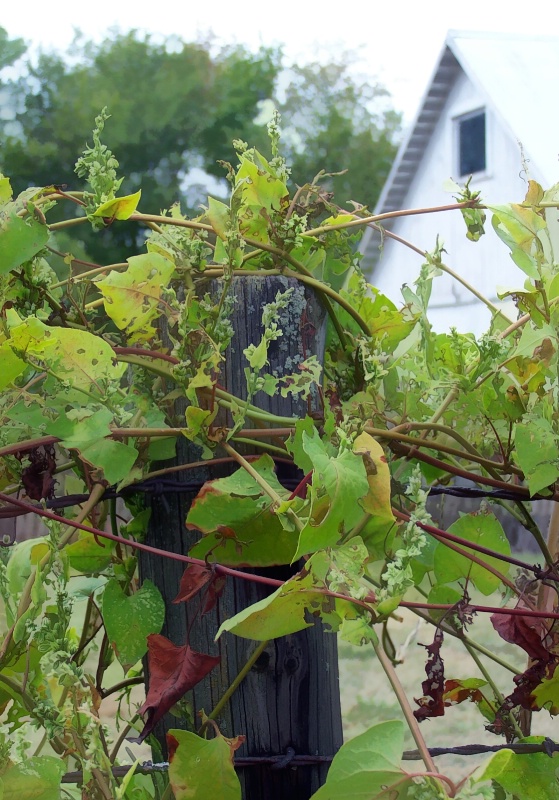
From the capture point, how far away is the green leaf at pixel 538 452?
2.11 feet

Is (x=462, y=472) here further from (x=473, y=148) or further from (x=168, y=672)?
(x=473, y=148)

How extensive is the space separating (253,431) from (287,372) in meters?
0.07

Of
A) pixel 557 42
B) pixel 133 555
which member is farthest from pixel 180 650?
pixel 557 42

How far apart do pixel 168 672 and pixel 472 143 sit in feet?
53.9

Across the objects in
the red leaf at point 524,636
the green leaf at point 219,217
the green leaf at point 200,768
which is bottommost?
the green leaf at point 200,768

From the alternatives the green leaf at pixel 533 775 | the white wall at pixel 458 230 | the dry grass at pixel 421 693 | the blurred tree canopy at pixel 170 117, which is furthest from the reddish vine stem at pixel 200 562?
the blurred tree canopy at pixel 170 117

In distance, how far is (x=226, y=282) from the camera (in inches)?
23.9

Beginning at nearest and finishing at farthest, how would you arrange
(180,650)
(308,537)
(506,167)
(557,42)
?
(308,537)
(180,650)
(506,167)
(557,42)

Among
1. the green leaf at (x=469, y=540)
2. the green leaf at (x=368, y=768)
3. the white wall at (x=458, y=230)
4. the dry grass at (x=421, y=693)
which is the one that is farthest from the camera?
the white wall at (x=458, y=230)

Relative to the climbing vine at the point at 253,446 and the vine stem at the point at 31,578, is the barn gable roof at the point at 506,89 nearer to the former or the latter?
the climbing vine at the point at 253,446

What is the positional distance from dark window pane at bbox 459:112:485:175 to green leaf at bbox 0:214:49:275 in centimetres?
1580

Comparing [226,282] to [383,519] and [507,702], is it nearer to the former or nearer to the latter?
[383,519]

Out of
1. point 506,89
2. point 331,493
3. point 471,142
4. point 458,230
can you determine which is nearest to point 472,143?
point 471,142

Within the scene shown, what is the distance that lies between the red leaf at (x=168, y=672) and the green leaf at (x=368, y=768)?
0.46 ft
